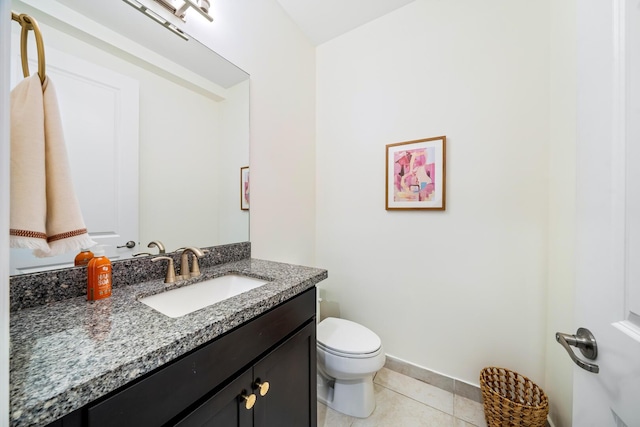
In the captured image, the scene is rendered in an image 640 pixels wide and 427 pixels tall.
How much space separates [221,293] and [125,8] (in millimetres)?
1287

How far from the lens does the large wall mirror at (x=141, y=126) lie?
2.64 ft

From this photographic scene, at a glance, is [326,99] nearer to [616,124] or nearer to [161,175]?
[161,175]

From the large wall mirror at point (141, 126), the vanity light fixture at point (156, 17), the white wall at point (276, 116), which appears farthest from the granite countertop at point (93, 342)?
the vanity light fixture at point (156, 17)

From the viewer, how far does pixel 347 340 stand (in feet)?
4.50

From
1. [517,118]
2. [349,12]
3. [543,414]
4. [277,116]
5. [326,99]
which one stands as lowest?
[543,414]

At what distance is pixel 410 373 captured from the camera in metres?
1.64

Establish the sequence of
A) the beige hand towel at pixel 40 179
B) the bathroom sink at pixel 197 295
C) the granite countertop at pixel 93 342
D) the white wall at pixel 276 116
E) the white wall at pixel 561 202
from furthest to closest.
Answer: the white wall at pixel 276 116
the white wall at pixel 561 202
the bathroom sink at pixel 197 295
the beige hand towel at pixel 40 179
the granite countertop at pixel 93 342

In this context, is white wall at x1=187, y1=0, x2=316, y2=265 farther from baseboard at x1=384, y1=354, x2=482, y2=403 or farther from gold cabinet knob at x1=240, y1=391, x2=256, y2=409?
baseboard at x1=384, y1=354, x2=482, y2=403

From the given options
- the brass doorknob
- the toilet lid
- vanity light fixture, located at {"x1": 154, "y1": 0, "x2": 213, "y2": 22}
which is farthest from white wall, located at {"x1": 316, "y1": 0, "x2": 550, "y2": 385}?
the brass doorknob

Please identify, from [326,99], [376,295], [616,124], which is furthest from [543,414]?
[326,99]

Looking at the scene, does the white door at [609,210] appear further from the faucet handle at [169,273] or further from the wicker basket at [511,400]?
the faucet handle at [169,273]

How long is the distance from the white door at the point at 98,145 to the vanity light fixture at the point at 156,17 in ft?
1.05

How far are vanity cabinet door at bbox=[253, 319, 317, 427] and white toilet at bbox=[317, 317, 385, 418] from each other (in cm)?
27

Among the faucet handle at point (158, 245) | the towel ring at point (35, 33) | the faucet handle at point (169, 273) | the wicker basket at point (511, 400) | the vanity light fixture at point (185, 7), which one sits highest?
the vanity light fixture at point (185, 7)
